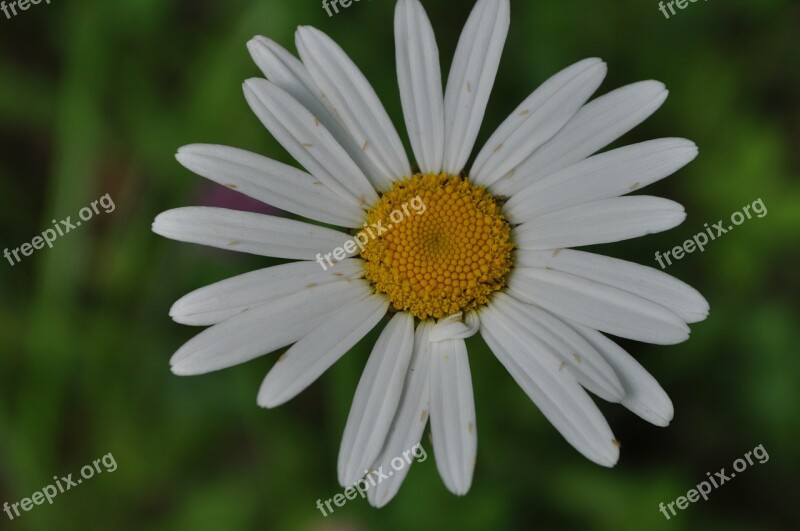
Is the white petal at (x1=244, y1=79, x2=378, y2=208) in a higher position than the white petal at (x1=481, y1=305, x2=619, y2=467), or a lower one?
higher

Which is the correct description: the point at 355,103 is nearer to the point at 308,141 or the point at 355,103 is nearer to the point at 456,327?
the point at 308,141

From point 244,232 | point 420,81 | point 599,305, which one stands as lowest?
point 599,305
